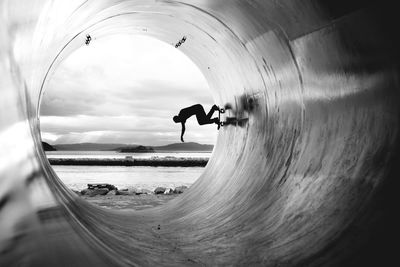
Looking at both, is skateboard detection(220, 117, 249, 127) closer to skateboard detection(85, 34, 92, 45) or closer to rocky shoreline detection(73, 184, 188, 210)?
skateboard detection(85, 34, 92, 45)

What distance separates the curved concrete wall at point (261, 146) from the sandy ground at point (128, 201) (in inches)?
126

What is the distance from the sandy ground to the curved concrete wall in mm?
3211

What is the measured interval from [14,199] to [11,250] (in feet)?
Result: 0.62

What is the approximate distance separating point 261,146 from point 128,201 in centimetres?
572

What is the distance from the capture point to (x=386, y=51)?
8.62 ft

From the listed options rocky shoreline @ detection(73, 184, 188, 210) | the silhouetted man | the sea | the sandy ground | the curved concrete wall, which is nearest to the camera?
the curved concrete wall

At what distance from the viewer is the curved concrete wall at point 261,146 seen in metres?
1.68

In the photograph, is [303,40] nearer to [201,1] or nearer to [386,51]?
[386,51]

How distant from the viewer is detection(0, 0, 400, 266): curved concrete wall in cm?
168

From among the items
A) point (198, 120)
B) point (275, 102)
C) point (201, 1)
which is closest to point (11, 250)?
point (275, 102)

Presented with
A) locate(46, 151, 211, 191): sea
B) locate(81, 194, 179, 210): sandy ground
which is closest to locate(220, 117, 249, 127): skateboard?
locate(81, 194, 179, 210): sandy ground

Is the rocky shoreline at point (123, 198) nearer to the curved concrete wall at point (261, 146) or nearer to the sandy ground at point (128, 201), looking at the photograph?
the sandy ground at point (128, 201)

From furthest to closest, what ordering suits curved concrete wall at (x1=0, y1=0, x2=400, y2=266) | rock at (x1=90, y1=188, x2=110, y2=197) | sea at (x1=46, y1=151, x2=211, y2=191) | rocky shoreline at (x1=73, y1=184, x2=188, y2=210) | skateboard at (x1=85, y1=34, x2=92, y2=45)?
1. sea at (x1=46, y1=151, x2=211, y2=191)
2. rock at (x1=90, y1=188, x2=110, y2=197)
3. rocky shoreline at (x1=73, y1=184, x2=188, y2=210)
4. skateboard at (x1=85, y1=34, x2=92, y2=45)
5. curved concrete wall at (x1=0, y1=0, x2=400, y2=266)

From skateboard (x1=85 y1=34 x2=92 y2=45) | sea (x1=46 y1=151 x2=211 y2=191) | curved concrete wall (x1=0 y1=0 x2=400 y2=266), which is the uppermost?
skateboard (x1=85 y1=34 x2=92 y2=45)
